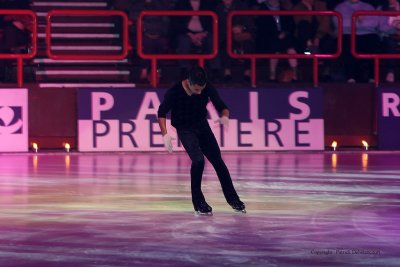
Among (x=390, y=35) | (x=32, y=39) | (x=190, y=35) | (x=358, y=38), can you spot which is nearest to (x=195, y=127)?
(x=32, y=39)

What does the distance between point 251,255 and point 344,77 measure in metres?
13.4

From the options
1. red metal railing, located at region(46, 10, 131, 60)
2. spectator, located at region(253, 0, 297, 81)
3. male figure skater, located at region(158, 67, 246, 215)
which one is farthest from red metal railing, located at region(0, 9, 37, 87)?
male figure skater, located at region(158, 67, 246, 215)

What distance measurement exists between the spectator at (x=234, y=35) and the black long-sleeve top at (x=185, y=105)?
972cm

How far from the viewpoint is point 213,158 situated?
12.8 m

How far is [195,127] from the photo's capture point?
12742 millimetres

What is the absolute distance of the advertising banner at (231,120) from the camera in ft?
70.9

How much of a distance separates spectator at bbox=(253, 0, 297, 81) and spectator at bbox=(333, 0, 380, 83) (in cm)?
108

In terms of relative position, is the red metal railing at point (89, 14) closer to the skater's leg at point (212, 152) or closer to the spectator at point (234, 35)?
the spectator at point (234, 35)

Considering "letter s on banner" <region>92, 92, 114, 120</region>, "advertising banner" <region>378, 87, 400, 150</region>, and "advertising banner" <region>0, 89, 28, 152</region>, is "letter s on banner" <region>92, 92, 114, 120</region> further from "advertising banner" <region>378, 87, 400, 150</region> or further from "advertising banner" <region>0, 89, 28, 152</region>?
"advertising banner" <region>378, 87, 400, 150</region>

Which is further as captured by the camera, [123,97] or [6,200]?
[123,97]

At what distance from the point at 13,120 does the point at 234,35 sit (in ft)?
15.9

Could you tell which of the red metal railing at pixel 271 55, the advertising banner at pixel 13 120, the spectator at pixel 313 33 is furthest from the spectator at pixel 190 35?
the advertising banner at pixel 13 120

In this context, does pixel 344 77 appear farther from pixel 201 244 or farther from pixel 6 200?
pixel 201 244

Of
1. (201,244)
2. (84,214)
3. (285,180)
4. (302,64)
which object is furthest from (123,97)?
(201,244)
